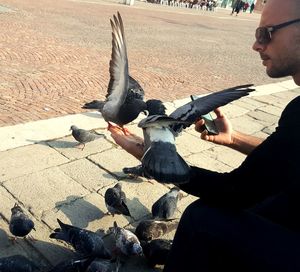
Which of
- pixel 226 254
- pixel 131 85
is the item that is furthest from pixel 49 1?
pixel 226 254

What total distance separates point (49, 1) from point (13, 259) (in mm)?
20701

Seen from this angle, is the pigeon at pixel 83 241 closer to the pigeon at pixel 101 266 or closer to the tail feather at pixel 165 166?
the pigeon at pixel 101 266

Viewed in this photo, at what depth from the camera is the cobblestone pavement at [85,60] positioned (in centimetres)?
694

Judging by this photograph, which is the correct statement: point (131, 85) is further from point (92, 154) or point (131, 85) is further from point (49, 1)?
point (49, 1)

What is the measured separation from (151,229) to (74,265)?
0.79 m

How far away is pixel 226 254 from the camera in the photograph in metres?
2.23

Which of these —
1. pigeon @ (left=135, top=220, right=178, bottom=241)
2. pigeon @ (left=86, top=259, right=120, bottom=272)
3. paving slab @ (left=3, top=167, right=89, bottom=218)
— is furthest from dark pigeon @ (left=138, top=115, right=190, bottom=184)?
paving slab @ (left=3, top=167, right=89, bottom=218)

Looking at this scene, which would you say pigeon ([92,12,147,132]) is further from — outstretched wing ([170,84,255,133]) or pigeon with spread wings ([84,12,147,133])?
outstretched wing ([170,84,255,133])

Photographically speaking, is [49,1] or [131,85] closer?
[131,85]

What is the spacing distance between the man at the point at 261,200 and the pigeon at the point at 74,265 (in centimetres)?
71

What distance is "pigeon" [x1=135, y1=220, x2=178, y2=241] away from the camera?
11.1 ft

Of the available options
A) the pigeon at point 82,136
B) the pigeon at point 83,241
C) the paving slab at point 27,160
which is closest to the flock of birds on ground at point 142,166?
the pigeon at point 83,241

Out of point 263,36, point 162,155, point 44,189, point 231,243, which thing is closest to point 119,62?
point 162,155

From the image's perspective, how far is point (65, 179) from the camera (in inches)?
168
